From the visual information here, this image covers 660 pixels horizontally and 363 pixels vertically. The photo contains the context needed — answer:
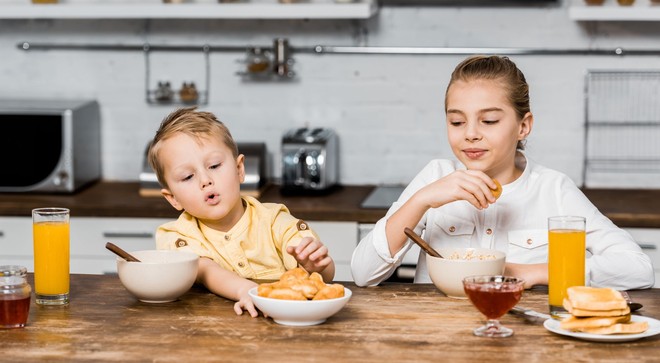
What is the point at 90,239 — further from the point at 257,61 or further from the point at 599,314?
the point at 599,314

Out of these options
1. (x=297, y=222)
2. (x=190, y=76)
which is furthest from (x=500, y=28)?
(x=297, y=222)

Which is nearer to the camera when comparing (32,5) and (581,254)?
(581,254)

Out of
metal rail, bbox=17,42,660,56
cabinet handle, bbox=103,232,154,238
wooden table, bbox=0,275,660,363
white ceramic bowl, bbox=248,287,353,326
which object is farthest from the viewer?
metal rail, bbox=17,42,660,56

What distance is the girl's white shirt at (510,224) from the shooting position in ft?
7.45

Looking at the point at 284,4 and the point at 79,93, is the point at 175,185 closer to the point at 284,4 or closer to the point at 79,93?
the point at 284,4

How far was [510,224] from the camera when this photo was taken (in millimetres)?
2396

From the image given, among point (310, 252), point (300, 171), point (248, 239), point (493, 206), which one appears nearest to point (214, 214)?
point (248, 239)

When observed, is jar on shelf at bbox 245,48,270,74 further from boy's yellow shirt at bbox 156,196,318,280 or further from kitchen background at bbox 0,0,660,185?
boy's yellow shirt at bbox 156,196,318,280

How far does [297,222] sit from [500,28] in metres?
2.03

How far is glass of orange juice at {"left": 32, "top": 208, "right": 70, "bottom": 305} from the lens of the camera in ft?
6.57

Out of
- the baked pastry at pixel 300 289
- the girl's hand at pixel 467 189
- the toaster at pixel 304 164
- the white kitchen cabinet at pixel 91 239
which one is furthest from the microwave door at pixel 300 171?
the baked pastry at pixel 300 289

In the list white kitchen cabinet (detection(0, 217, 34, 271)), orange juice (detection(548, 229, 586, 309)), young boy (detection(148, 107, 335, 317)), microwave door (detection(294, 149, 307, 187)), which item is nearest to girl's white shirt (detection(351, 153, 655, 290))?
young boy (detection(148, 107, 335, 317))

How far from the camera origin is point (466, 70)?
7.70 feet

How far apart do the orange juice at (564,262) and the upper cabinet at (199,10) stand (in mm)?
2094
